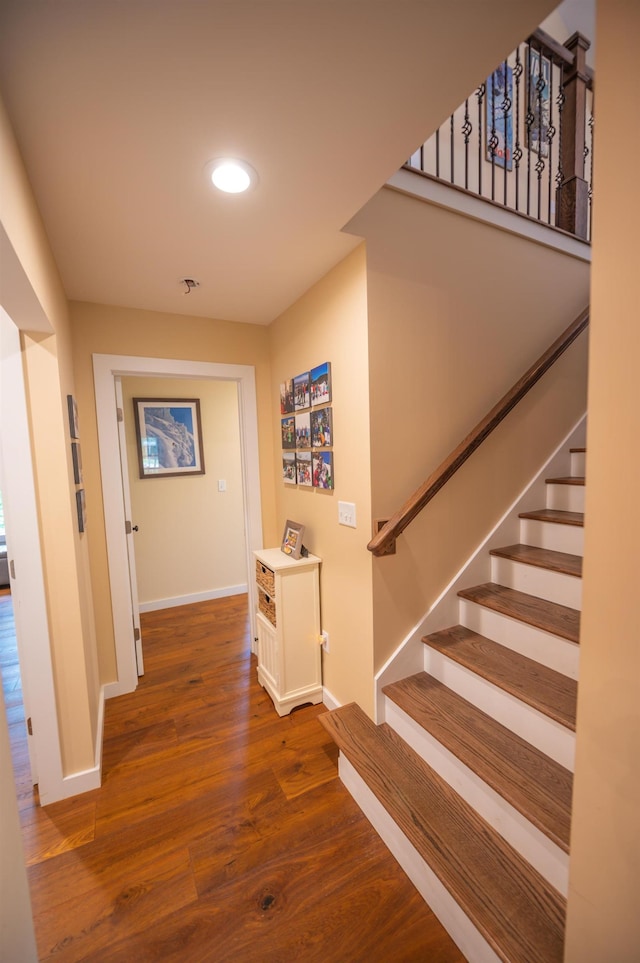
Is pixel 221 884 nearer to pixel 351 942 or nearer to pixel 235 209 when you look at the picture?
pixel 351 942

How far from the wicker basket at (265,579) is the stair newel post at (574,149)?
9.12 feet

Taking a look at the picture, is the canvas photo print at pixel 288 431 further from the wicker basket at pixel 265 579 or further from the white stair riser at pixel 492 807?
the white stair riser at pixel 492 807

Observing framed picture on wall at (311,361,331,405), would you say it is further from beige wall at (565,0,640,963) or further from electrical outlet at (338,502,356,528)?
beige wall at (565,0,640,963)

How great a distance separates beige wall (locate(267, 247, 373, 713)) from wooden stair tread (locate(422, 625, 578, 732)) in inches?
15.8

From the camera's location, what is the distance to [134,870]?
139cm

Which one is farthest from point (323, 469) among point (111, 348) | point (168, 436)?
point (168, 436)

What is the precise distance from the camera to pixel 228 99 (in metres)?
1.00

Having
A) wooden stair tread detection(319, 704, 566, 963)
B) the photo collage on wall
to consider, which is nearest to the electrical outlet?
the photo collage on wall

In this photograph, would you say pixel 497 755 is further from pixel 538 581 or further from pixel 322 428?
pixel 322 428

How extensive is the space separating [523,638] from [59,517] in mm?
2093

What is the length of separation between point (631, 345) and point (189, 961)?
1979 mm

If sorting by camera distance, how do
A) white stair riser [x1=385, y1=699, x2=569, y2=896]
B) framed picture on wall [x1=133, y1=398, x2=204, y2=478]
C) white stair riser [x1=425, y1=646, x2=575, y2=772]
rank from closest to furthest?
white stair riser [x1=385, y1=699, x2=569, y2=896] < white stair riser [x1=425, y1=646, x2=575, y2=772] < framed picture on wall [x1=133, y1=398, x2=204, y2=478]

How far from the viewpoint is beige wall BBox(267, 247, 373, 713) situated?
174 centimetres

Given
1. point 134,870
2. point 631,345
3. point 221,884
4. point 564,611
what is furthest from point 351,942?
point 631,345
